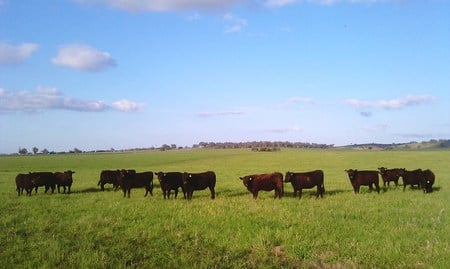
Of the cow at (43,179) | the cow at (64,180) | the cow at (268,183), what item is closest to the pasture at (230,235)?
the cow at (268,183)

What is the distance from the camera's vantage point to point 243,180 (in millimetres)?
20734

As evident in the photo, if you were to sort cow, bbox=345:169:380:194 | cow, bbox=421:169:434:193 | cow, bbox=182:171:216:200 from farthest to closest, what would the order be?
cow, bbox=421:169:434:193 < cow, bbox=345:169:380:194 < cow, bbox=182:171:216:200

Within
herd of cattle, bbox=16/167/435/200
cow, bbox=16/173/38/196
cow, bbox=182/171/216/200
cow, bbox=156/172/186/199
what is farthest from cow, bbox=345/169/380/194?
cow, bbox=16/173/38/196

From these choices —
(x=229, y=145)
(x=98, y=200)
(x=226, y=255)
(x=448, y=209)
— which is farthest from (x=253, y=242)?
(x=229, y=145)

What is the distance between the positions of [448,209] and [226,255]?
1014 cm

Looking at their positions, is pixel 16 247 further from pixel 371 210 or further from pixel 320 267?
pixel 371 210

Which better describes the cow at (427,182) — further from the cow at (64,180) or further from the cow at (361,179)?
the cow at (64,180)

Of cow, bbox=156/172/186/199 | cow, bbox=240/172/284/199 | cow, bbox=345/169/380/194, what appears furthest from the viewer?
cow, bbox=345/169/380/194

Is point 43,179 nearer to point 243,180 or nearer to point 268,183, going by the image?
point 243,180

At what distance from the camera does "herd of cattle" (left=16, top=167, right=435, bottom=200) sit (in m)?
19.9

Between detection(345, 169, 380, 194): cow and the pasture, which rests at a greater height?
detection(345, 169, 380, 194): cow

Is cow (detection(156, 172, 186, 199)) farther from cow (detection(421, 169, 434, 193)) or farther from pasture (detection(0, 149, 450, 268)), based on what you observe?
cow (detection(421, 169, 434, 193))

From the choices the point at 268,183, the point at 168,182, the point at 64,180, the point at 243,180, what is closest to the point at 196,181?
the point at 168,182

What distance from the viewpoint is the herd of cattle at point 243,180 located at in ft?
65.2
